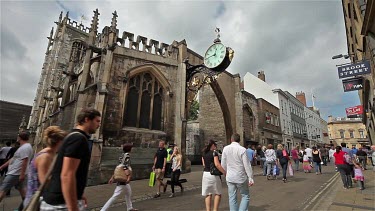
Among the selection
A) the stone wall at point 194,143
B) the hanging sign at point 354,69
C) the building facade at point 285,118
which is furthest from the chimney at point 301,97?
the hanging sign at point 354,69

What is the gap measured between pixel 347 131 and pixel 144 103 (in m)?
63.1

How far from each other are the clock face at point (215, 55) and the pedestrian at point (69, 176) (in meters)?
10.5

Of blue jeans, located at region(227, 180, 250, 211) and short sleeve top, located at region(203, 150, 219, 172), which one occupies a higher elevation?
short sleeve top, located at region(203, 150, 219, 172)

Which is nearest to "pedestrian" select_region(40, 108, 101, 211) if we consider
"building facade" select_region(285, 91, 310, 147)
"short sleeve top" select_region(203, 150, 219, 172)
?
"short sleeve top" select_region(203, 150, 219, 172)

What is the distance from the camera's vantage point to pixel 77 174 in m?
2.08

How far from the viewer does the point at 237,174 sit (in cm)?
438

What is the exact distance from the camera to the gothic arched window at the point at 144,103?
1254 cm

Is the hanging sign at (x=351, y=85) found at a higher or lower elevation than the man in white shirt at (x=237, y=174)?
higher

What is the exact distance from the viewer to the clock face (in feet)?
39.0

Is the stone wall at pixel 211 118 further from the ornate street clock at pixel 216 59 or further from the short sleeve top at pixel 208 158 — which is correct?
the short sleeve top at pixel 208 158

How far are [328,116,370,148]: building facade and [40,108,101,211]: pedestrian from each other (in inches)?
2518

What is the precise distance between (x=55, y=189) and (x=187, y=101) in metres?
12.5

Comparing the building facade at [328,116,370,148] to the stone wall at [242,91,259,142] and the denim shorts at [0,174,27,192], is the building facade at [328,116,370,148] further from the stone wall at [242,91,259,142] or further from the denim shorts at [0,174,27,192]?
the denim shorts at [0,174,27,192]

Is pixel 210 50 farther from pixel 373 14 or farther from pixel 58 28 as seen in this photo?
pixel 58 28
